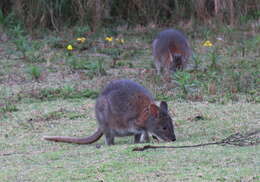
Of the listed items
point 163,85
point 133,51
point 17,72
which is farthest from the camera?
point 133,51

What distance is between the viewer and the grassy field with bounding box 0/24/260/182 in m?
5.57

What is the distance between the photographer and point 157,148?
636cm

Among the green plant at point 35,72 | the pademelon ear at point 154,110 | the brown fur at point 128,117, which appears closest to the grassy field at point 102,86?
the green plant at point 35,72

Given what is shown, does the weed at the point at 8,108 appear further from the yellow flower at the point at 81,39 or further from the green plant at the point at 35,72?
the yellow flower at the point at 81,39

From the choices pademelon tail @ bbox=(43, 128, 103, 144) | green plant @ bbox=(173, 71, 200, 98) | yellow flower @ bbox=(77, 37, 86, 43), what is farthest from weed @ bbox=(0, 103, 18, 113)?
yellow flower @ bbox=(77, 37, 86, 43)

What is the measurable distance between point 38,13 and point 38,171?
915cm

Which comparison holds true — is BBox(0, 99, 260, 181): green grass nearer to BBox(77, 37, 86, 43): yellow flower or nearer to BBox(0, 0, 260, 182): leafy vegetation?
BBox(0, 0, 260, 182): leafy vegetation

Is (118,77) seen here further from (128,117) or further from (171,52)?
(128,117)

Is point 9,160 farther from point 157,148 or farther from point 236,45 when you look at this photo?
point 236,45

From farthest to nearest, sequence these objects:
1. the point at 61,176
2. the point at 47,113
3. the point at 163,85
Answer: the point at 163,85
the point at 47,113
the point at 61,176

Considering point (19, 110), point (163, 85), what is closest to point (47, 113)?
point (19, 110)

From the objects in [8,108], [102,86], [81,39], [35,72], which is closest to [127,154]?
[8,108]

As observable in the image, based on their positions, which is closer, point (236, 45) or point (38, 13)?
point (236, 45)

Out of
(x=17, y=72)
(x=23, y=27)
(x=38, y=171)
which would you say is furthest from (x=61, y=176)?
(x=23, y=27)
